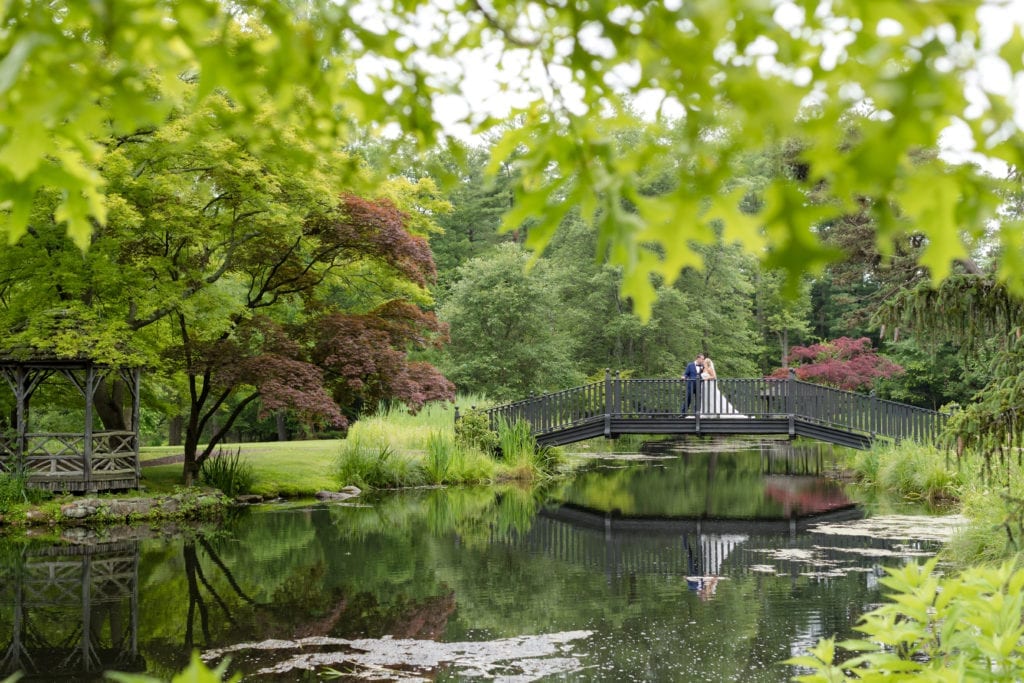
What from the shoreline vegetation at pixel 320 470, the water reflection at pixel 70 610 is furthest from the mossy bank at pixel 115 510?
the water reflection at pixel 70 610

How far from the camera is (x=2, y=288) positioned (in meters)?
16.7

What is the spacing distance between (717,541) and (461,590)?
5.32 metres

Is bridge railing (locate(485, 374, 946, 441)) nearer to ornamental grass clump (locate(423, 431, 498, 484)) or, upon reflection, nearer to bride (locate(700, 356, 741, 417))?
bride (locate(700, 356, 741, 417))

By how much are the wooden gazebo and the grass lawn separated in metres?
0.88

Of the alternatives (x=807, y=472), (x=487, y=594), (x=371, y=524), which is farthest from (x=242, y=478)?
(x=807, y=472)

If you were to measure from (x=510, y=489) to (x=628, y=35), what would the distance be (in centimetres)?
1967

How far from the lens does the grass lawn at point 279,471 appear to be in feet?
62.8

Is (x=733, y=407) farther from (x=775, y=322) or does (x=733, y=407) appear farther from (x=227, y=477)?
(x=775, y=322)

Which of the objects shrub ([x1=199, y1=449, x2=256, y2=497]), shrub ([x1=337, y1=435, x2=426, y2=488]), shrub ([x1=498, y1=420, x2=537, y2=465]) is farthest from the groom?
shrub ([x1=199, y1=449, x2=256, y2=497])

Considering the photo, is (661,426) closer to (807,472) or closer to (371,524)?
(807,472)

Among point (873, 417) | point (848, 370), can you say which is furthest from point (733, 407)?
point (848, 370)

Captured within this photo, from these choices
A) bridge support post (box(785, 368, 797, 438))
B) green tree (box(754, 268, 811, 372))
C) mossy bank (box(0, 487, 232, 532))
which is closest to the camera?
mossy bank (box(0, 487, 232, 532))

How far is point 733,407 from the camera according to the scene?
76.2 feet

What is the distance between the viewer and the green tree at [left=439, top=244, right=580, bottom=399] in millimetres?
31719
